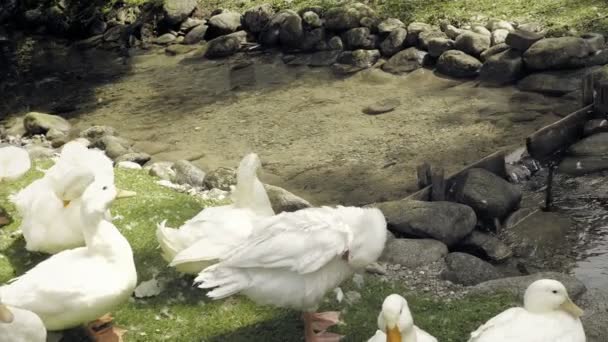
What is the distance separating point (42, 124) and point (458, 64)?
7.10 m

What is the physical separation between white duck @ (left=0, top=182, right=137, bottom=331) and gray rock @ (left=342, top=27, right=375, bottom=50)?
995 centimetres

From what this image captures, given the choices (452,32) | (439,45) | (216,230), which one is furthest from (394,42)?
(216,230)

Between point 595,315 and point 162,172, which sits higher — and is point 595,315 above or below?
above

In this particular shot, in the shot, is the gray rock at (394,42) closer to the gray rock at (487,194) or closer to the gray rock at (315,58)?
the gray rock at (315,58)

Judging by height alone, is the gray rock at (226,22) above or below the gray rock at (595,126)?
above

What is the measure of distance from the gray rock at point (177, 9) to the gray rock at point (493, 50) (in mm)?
7998

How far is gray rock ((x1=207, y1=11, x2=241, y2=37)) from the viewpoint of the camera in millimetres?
16938

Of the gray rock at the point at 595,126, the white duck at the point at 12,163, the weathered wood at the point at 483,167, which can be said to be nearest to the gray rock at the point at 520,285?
the weathered wood at the point at 483,167

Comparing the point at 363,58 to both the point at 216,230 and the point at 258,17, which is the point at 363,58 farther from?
the point at 216,230

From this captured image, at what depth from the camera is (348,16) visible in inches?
583

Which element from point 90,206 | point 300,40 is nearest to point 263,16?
point 300,40

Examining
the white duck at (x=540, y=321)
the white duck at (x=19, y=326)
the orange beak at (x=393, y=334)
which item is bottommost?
the white duck at (x=540, y=321)

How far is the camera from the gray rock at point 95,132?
11898 millimetres

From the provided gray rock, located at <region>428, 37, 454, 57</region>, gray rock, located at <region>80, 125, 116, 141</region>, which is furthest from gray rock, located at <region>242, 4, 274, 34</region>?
gray rock, located at <region>80, 125, 116, 141</region>
